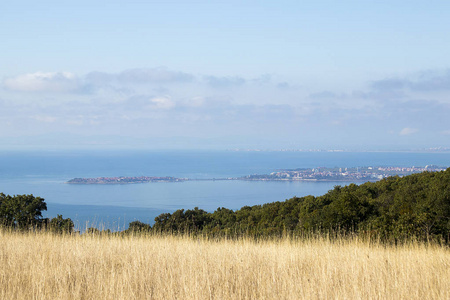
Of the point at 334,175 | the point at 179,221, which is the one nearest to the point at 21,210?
the point at 179,221

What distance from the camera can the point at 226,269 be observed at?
19.5ft

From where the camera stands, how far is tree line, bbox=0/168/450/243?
11273 mm

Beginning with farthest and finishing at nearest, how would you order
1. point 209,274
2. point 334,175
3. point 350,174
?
point 334,175, point 350,174, point 209,274

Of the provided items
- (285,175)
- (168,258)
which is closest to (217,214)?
(168,258)

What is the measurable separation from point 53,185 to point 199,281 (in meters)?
108

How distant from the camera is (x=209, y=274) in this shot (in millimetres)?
5734

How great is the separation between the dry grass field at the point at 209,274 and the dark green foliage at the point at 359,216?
270 cm

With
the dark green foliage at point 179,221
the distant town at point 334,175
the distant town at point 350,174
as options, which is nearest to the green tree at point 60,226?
the dark green foliage at point 179,221

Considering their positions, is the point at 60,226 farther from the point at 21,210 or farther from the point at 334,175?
the point at 334,175

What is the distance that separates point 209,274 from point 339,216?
30.9 feet

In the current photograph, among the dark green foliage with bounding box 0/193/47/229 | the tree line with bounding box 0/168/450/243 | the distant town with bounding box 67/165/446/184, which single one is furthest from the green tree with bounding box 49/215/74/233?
the distant town with bounding box 67/165/446/184

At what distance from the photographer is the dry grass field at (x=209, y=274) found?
4820 mm

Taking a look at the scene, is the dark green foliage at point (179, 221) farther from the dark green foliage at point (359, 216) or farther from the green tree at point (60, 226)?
the green tree at point (60, 226)

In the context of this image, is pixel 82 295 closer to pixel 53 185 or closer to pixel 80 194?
pixel 80 194
